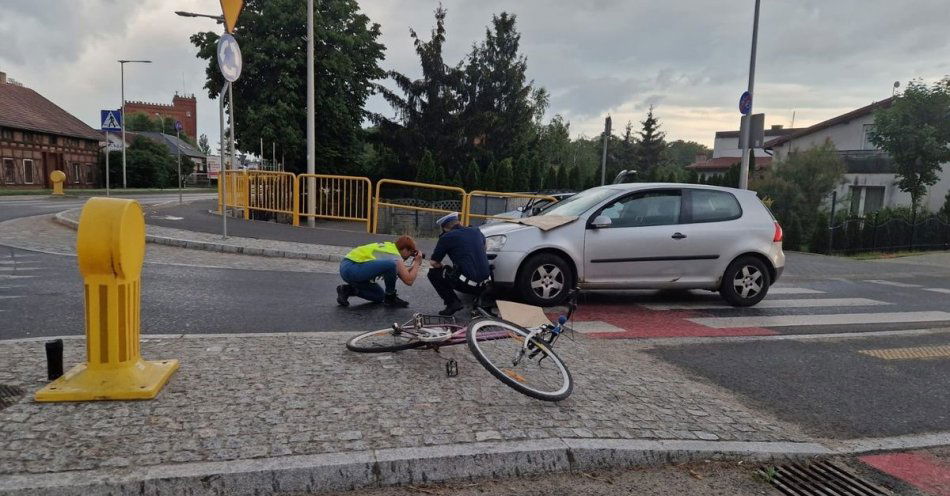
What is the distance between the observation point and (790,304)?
8.77m

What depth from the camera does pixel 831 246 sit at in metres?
18.9

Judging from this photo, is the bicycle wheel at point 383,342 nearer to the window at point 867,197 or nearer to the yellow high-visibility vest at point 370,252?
the yellow high-visibility vest at point 370,252

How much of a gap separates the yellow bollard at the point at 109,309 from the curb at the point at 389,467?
928 mm

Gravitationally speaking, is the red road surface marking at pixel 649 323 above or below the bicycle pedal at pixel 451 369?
below

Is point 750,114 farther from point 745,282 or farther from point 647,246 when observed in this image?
point 647,246

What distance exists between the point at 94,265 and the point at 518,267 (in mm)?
4761

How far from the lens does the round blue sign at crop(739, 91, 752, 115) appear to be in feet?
53.0

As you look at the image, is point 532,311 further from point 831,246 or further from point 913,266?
point 831,246

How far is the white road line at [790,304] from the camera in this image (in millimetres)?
8289

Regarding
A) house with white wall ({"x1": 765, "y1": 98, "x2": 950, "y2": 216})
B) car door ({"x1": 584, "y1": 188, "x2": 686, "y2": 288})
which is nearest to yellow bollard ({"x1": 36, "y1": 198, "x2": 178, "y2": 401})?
car door ({"x1": 584, "y1": 188, "x2": 686, "y2": 288})

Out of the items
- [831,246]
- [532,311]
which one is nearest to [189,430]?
[532,311]

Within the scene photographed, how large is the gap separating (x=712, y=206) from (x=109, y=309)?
23.6 feet

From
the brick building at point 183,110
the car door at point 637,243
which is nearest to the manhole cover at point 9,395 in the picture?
the car door at point 637,243

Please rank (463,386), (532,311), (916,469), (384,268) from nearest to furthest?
1. (916,469)
2. (463,386)
3. (532,311)
4. (384,268)
